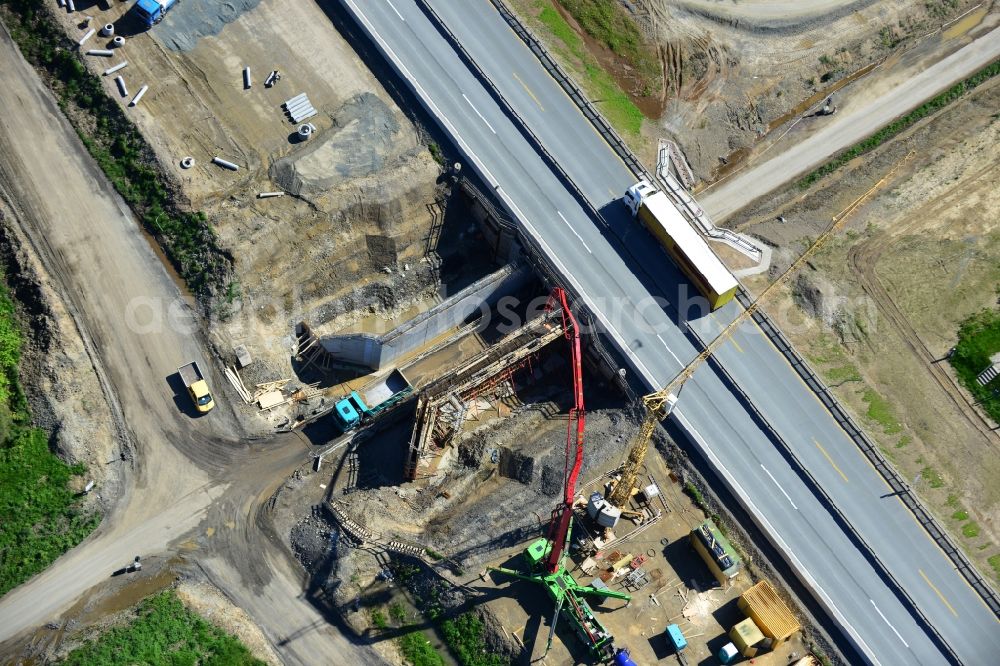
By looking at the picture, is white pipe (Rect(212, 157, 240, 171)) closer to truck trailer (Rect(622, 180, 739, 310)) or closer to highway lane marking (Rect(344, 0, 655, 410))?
highway lane marking (Rect(344, 0, 655, 410))

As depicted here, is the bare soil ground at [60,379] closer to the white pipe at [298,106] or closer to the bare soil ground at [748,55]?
the white pipe at [298,106]

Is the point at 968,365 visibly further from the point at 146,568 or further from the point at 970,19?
the point at 146,568

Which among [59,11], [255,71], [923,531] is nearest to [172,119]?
[255,71]

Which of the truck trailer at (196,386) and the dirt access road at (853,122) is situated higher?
the truck trailer at (196,386)

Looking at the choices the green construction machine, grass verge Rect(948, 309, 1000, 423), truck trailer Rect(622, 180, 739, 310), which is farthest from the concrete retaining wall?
grass verge Rect(948, 309, 1000, 423)

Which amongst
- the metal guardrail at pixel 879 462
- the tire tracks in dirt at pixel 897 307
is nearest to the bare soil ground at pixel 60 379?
the metal guardrail at pixel 879 462

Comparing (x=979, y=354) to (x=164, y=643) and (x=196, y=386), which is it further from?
(x=164, y=643)
